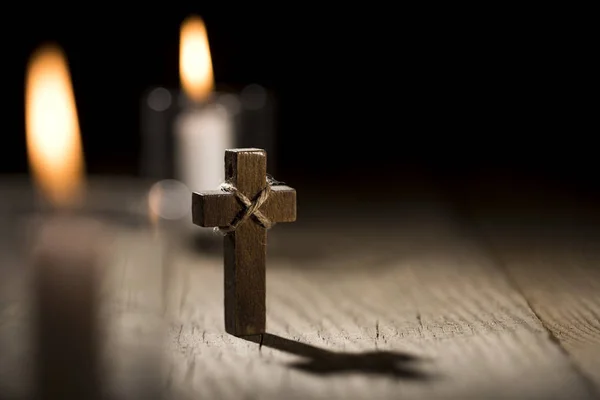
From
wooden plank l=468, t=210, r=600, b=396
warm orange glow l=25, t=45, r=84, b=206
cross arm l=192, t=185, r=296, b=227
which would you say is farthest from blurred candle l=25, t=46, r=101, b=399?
wooden plank l=468, t=210, r=600, b=396

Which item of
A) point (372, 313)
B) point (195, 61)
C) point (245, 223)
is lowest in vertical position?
point (372, 313)

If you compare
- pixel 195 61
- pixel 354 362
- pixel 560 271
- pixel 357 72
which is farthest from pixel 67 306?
pixel 357 72

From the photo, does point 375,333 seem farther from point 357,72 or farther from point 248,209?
point 357,72

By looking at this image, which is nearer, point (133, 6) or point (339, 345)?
point (339, 345)

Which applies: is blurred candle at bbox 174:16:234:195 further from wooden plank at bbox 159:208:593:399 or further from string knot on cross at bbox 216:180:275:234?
string knot on cross at bbox 216:180:275:234

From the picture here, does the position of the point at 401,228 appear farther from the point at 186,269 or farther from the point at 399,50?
the point at 399,50

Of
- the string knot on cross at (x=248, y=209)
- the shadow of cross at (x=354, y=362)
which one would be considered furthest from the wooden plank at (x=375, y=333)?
the string knot on cross at (x=248, y=209)

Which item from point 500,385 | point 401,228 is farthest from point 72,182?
point 401,228
